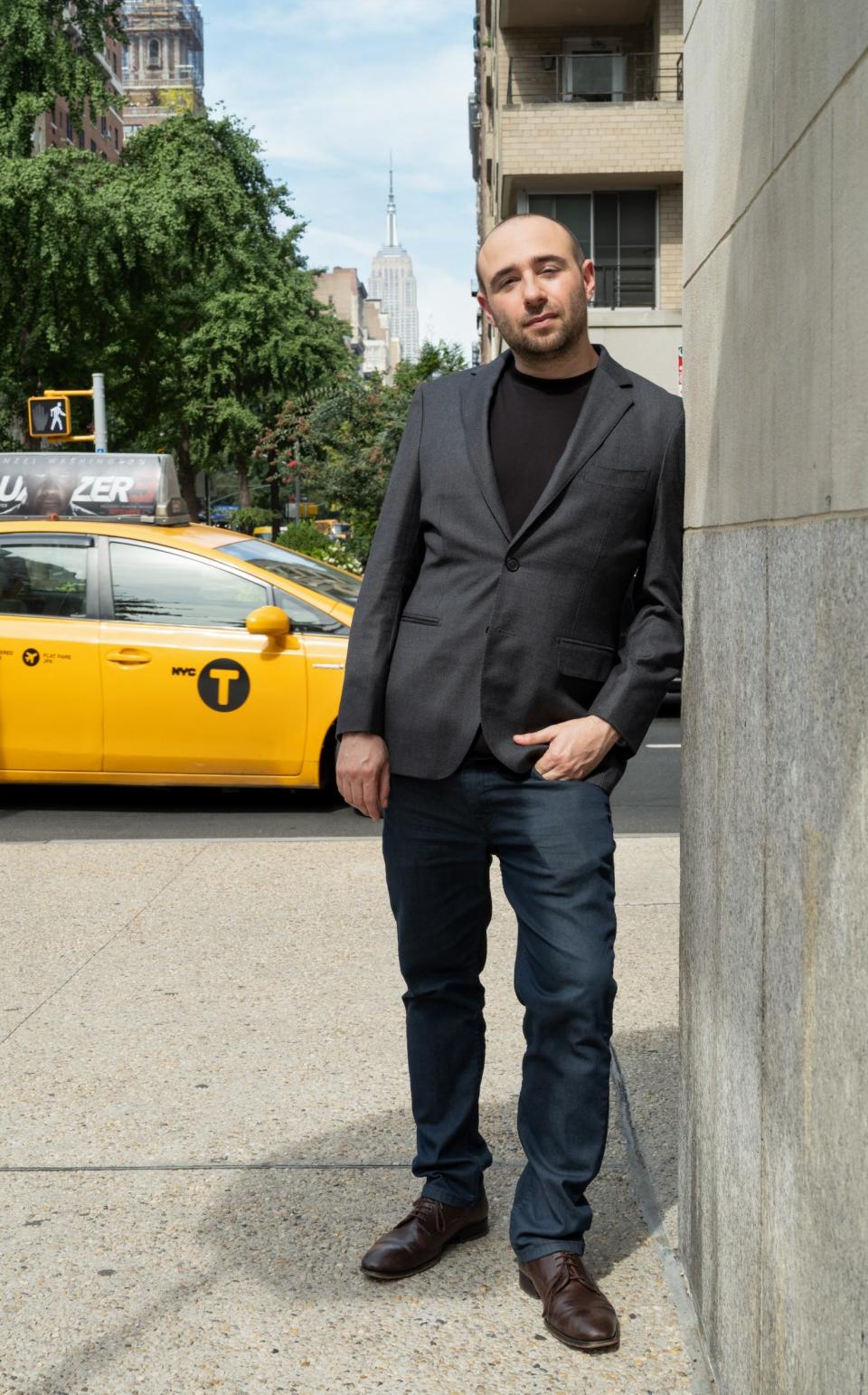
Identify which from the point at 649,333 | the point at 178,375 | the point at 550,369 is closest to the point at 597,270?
the point at 649,333

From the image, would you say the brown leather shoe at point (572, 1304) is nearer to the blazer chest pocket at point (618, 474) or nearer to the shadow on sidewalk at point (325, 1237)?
the shadow on sidewalk at point (325, 1237)

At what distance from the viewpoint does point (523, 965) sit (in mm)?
2973

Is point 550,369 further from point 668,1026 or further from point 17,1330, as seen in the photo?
point 668,1026

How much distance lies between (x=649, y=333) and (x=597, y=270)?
1.79m

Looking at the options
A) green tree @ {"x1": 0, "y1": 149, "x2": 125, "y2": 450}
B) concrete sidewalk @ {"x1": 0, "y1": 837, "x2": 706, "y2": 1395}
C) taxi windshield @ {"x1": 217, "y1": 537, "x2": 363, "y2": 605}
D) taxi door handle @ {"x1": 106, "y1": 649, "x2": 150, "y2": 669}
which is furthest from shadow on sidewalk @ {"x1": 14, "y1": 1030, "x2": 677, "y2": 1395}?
green tree @ {"x1": 0, "y1": 149, "x2": 125, "y2": 450}

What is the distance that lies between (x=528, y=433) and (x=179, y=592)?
6.11 meters

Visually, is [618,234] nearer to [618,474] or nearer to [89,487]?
[89,487]

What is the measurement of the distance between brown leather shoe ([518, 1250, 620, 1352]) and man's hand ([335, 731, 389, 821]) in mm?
890

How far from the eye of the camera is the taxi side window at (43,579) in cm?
900

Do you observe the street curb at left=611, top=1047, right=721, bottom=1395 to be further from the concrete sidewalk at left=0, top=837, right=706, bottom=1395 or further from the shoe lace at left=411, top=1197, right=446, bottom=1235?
the shoe lace at left=411, top=1197, right=446, bottom=1235

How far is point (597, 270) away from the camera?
80.4 ft

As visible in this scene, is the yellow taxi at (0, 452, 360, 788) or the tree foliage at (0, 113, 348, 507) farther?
the tree foliage at (0, 113, 348, 507)

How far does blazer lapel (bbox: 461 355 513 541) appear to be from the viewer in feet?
9.57

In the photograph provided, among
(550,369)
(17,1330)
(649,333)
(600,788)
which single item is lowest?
(17,1330)
